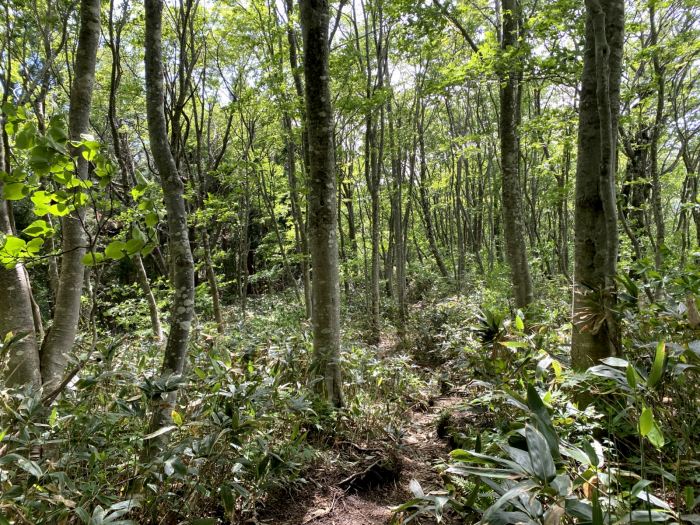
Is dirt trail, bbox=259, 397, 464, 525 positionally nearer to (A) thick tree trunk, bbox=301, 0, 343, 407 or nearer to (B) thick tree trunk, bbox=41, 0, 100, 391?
(A) thick tree trunk, bbox=301, 0, 343, 407

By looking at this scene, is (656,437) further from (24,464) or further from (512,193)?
(512,193)

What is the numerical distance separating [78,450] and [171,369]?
63 centimetres

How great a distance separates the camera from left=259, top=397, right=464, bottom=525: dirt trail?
2746mm

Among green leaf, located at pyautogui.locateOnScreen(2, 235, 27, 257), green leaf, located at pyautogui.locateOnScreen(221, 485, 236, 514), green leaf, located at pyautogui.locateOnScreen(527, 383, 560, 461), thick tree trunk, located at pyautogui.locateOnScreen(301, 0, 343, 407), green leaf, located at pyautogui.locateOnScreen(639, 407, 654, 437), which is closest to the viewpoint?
green leaf, located at pyautogui.locateOnScreen(639, 407, 654, 437)

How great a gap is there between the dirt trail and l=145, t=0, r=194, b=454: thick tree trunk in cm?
116

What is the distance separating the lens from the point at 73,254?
3.07 m

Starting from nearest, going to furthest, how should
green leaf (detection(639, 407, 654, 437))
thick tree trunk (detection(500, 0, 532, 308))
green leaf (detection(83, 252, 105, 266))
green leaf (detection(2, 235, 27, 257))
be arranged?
green leaf (detection(639, 407, 654, 437)) < green leaf (detection(2, 235, 27, 257)) < green leaf (detection(83, 252, 105, 266)) < thick tree trunk (detection(500, 0, 532, 308))

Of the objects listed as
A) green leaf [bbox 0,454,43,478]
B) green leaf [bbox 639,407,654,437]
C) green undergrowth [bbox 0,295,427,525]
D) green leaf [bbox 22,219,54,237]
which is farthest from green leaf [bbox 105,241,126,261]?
green leaf [bbox 639,407,654,437]

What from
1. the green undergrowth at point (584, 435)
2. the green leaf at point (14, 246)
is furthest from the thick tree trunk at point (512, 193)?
the green leaf at point (14, 246)

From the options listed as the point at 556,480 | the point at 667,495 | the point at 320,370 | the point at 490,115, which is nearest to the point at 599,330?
the point at 667,495

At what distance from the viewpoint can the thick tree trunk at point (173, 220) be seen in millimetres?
2740

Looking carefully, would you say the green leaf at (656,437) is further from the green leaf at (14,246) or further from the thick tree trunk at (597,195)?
the green leaf at (14,246)

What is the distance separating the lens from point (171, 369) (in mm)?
2621

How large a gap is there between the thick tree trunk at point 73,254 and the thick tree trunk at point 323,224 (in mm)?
1812
